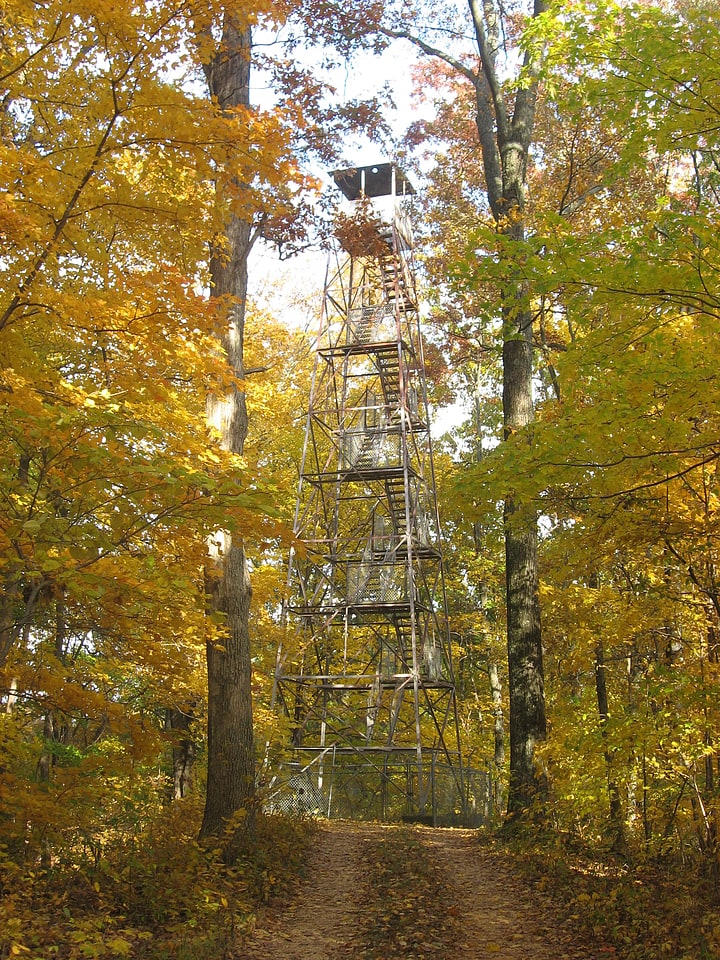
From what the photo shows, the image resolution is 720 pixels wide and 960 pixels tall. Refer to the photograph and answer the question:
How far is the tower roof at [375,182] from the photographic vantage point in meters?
17.0

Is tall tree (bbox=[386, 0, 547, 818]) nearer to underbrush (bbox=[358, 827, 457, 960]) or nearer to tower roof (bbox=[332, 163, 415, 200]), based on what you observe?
underbrush (bbox=[358, 827, 457, 960])

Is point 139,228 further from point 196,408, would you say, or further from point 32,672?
point 196,408

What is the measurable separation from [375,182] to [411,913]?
1448 centimetres

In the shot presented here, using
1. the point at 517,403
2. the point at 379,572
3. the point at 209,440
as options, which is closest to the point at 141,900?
the point at 209,440

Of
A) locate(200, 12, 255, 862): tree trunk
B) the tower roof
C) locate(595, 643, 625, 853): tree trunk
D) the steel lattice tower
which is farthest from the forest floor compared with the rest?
the tower roof

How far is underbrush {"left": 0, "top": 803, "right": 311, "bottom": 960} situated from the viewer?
17.2ft

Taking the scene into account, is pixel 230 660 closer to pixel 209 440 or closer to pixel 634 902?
pixel 209 440

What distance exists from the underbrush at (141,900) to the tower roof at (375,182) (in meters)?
13.1

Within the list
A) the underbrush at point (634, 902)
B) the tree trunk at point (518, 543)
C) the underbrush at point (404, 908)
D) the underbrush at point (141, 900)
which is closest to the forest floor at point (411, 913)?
the underbrush at point (404, 908)

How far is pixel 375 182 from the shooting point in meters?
17.4

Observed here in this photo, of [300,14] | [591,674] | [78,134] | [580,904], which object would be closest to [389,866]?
[580,904]

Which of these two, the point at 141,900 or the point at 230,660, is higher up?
the point at 230,660

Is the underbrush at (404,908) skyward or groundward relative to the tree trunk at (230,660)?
groundward

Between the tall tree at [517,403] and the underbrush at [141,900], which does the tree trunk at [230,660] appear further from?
the tall tree at [517,403]
